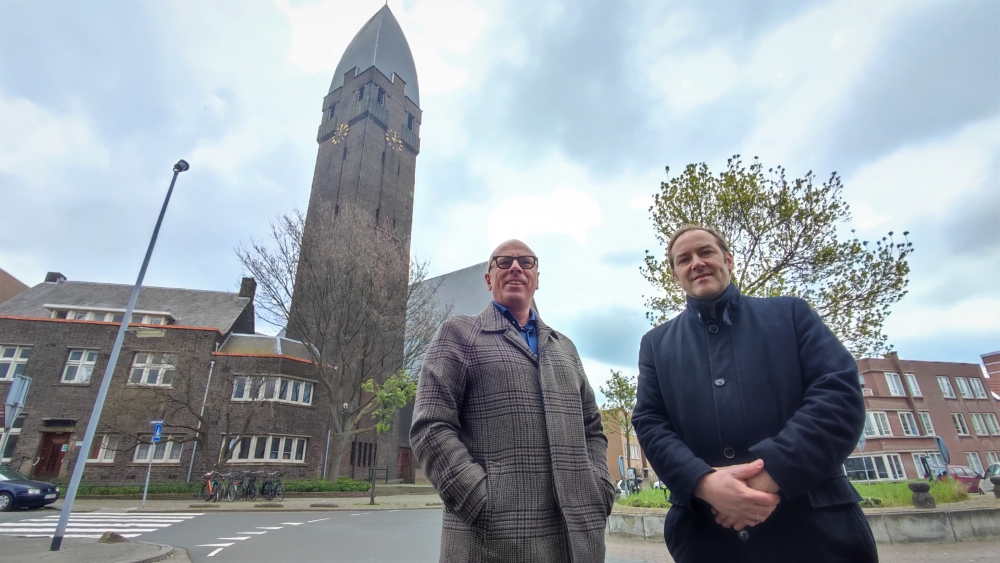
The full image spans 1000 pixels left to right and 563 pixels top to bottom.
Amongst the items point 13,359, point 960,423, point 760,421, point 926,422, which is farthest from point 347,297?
point 960,423

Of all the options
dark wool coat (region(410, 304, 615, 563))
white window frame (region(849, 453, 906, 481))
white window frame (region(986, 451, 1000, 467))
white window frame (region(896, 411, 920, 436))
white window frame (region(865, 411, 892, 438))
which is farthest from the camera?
white window frame (region(986, 451, 1000, 467))

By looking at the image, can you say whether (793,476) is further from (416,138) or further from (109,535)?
(416,138)

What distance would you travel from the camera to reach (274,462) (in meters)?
22.6

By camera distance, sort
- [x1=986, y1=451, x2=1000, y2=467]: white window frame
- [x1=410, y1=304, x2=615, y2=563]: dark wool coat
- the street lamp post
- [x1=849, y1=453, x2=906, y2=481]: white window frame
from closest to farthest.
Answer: [x1=410, y1=304, x2=615, y2=563]: dark wool coat, the street lamp post, [x1=849, y1=453, x2=906, y2=481]: white window frame, [x1=986, y1=451, x2=1000, y2=467]: white window frame

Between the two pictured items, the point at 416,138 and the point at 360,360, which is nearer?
the point at 360,360

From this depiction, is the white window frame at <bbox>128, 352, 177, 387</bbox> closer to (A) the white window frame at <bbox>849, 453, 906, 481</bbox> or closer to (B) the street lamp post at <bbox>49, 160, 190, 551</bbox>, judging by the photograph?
(B) the street lamp post at <bbox>49, 160, 190, 551</bbox>

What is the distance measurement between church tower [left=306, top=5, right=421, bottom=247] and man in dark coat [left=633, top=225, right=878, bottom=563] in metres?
32.8

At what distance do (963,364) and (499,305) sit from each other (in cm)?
5286

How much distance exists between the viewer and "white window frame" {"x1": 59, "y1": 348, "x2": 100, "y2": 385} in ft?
74.9

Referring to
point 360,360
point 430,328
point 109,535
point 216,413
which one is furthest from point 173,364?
point 109,535

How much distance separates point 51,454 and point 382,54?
3648 cm

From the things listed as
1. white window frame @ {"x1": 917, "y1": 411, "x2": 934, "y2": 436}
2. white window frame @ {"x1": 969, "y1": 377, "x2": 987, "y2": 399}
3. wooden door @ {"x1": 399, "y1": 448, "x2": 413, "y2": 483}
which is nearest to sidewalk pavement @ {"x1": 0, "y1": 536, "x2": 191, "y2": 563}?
wooden door @ {"x1": 399, "y1": 448, "x2": 413, "y2": 483}

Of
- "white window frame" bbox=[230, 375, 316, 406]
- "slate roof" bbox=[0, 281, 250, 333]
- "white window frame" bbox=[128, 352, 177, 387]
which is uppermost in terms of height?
"slate roof" bbox=[0, 281, 250, 333]

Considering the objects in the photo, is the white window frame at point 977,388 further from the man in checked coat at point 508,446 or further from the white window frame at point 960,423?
the man in checked coat at point 508,446
